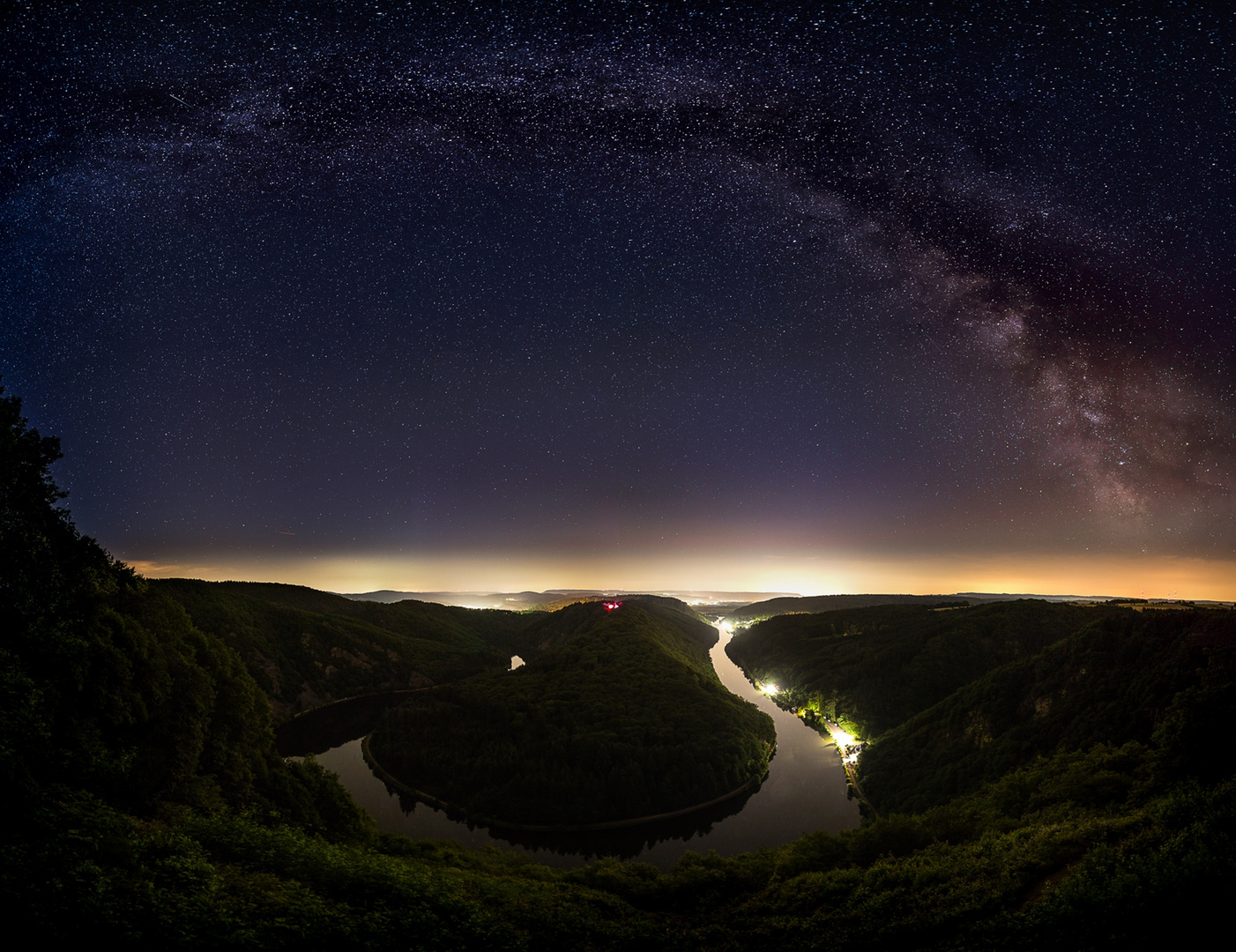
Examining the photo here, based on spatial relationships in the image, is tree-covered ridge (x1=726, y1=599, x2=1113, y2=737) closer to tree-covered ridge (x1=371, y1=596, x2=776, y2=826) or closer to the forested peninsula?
tree-covered ridge (x1=371, y1=596, x2=776, y2=826)

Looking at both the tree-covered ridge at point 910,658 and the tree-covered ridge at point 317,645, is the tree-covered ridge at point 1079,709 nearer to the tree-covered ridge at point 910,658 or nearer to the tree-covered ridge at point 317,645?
the tree-covered ridge at point 910,658

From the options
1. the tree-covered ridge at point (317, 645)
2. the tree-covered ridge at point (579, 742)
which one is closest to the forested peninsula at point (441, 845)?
the tree-covered ridge at point (579, 742)

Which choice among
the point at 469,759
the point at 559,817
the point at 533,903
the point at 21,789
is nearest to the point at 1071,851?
the point at 533,903

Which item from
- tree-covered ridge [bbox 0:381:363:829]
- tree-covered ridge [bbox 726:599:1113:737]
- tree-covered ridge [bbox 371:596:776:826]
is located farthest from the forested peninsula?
tree-covered ridge [bbox 726:599:1113:737]

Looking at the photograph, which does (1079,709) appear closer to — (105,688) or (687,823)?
(687,823)

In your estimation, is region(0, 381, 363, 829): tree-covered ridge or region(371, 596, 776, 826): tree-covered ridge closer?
region(0, 381, 363, 829): tree-covered ridge

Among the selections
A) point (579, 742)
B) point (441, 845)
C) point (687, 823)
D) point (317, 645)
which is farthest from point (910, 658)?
point (317, 645)

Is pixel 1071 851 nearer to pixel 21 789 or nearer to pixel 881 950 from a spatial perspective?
pixel 881 950
